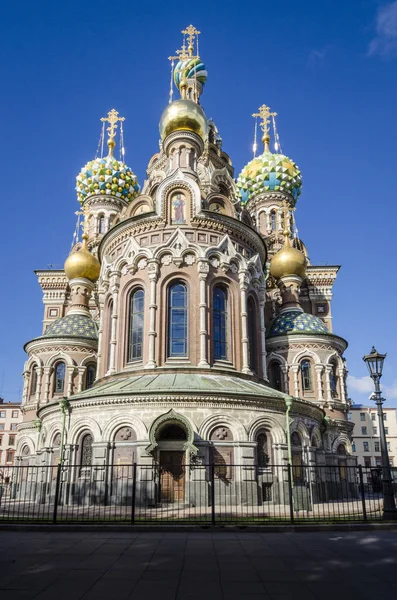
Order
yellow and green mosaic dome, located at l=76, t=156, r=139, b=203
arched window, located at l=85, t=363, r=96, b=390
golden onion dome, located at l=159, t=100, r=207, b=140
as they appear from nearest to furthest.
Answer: golden onion dome, located at l=159, t=100, r=207, b=140 < arched window, located at l=85, t=363, r=96, b=390 < yellow and green mosaic dome, located at l=76, t=156, r=139, b=203

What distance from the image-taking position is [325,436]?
1057 inches

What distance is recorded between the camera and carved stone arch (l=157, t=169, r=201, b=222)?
23.1 meters

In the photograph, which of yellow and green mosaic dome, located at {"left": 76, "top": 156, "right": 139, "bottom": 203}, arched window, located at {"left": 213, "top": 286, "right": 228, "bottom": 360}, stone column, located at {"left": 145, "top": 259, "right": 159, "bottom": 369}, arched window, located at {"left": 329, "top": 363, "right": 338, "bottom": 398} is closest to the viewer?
stone column, located at {"left": 145, "top": 259, "right": 159, "bottom": 369}

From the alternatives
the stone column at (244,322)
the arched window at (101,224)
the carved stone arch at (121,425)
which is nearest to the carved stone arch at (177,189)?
the stone column at (244,322)

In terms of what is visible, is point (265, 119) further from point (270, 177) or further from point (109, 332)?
point (109, 332)

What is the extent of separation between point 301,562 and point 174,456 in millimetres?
10106

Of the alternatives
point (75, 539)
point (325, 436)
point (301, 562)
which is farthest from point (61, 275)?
point (301, 562)

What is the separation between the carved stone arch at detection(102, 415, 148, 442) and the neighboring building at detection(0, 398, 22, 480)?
47.9 meters

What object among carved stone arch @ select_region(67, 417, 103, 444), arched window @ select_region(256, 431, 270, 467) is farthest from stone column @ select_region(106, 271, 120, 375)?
arched window @ select_region(256, 431, 270, 467)

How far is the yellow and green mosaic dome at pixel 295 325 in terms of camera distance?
27.9 m

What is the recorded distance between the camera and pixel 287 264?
3164 cm

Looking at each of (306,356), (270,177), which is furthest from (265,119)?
(306,356)

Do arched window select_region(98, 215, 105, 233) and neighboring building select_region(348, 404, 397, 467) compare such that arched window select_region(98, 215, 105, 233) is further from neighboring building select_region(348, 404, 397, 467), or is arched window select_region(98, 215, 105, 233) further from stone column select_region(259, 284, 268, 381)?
neighboring building select_region(348, 404, 397, 467)

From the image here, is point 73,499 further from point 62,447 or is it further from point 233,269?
point 233,269
